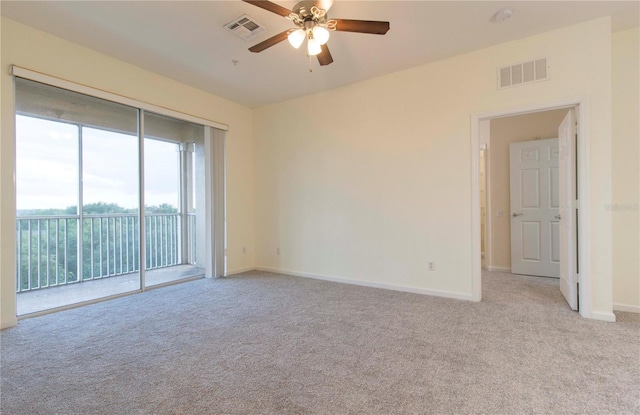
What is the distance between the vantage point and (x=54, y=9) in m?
2.57

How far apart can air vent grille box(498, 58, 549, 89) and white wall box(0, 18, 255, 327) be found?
399cm

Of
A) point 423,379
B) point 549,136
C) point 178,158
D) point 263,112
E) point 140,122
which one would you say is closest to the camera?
point 423,379

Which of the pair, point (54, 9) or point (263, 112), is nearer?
point (54, 9)

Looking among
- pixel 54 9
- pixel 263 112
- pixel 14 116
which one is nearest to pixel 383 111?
pixel 263 112

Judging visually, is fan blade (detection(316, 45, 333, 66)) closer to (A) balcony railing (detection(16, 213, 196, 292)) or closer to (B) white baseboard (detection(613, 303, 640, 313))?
(A) balcony railing (detection(16, 213, 196, 292))

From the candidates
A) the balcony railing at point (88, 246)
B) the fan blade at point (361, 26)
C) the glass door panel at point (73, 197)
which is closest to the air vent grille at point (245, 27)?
the fan blade at point (361, 26)

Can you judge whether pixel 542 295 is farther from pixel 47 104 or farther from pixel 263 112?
pixel 47 104

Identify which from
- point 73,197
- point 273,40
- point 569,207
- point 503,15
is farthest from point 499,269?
point 73,197

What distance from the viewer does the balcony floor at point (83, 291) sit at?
11.0 ft

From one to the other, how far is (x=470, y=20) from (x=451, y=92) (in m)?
0.85

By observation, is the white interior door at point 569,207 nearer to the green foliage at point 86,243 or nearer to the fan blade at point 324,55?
the fan blade at point 324,55

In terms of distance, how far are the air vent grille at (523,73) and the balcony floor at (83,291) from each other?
5087mm

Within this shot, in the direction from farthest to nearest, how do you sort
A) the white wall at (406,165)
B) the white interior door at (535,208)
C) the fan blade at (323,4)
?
the white interior door at (535,208) → the white wall at (406,165) → the fan blade at (323,4)

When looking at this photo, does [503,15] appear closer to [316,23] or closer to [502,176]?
[316,23]
